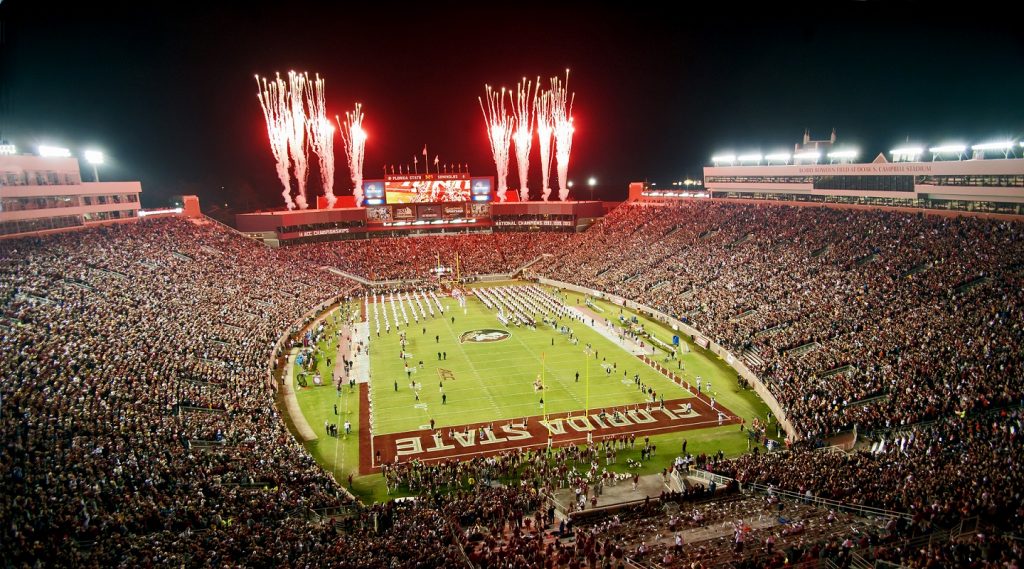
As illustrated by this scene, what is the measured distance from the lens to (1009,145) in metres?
44.3

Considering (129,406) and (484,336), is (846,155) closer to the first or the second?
(484,336)

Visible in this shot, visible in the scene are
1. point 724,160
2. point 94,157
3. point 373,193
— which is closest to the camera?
point 94,157

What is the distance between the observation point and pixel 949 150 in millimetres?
48906

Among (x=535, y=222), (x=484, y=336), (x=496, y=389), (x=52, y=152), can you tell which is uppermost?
(x=52, y=152)

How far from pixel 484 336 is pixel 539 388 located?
37.5ft

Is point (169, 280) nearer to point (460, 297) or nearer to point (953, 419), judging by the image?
point (460, 297)

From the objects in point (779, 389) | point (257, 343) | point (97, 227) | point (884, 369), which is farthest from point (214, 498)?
point (97, 227)

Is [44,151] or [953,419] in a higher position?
[44,151]

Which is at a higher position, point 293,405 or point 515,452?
point 293,405

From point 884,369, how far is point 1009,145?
2959 cm

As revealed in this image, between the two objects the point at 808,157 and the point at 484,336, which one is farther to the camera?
the point at 808,157

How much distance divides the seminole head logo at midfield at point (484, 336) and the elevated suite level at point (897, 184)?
108ft

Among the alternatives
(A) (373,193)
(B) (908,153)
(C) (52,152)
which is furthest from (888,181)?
(C) (52,152)

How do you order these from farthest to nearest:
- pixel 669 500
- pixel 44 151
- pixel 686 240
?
pixel 686 240, pixel 44 151, pixel 669 500
